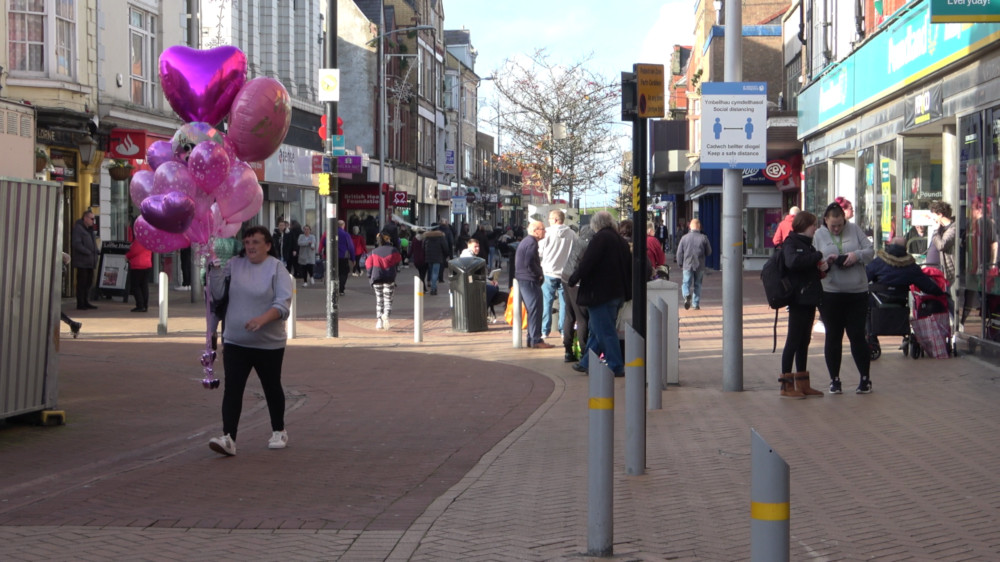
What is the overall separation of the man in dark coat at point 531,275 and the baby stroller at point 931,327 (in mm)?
4694

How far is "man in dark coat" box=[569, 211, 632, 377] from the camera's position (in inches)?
482

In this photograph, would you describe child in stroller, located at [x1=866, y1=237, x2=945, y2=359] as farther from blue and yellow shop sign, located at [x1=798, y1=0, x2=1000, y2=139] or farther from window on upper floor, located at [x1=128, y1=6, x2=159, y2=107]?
window on upper floor, located at [x1=128, y1=6, x2=159, y2=107]

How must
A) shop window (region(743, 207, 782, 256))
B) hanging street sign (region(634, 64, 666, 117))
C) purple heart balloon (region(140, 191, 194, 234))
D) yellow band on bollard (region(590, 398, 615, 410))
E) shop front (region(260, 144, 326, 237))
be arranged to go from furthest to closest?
shop window (region(743, 207, 782, 256)) < shop front (region(260, 144, 326, 237)) < purple heart balloon (region(140, 191, 194, 234)) < hanging street sign (region(634, 64, 666, 117)) < yellow band on bollard (region(590, 398, 615, 410))

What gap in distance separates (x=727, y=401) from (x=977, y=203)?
4927mm

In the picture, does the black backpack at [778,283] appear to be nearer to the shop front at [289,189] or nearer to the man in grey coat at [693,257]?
the man in grey coat at [693,257]

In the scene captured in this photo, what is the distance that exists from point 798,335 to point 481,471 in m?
4.28

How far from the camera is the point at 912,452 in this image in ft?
27.2

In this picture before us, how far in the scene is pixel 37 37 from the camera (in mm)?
23734

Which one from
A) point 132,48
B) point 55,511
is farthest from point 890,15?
point 132,48

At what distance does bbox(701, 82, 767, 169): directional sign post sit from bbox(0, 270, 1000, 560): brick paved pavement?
2.24m

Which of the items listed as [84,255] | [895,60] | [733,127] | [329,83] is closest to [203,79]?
[733,127]

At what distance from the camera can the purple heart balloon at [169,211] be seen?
32.8ft

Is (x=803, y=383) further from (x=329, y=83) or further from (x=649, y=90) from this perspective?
(x=329, y=83)

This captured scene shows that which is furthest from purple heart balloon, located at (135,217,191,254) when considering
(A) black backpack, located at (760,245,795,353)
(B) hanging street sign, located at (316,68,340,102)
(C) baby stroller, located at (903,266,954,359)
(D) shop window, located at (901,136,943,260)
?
(D) shop window, located at (901,136,943,260)
